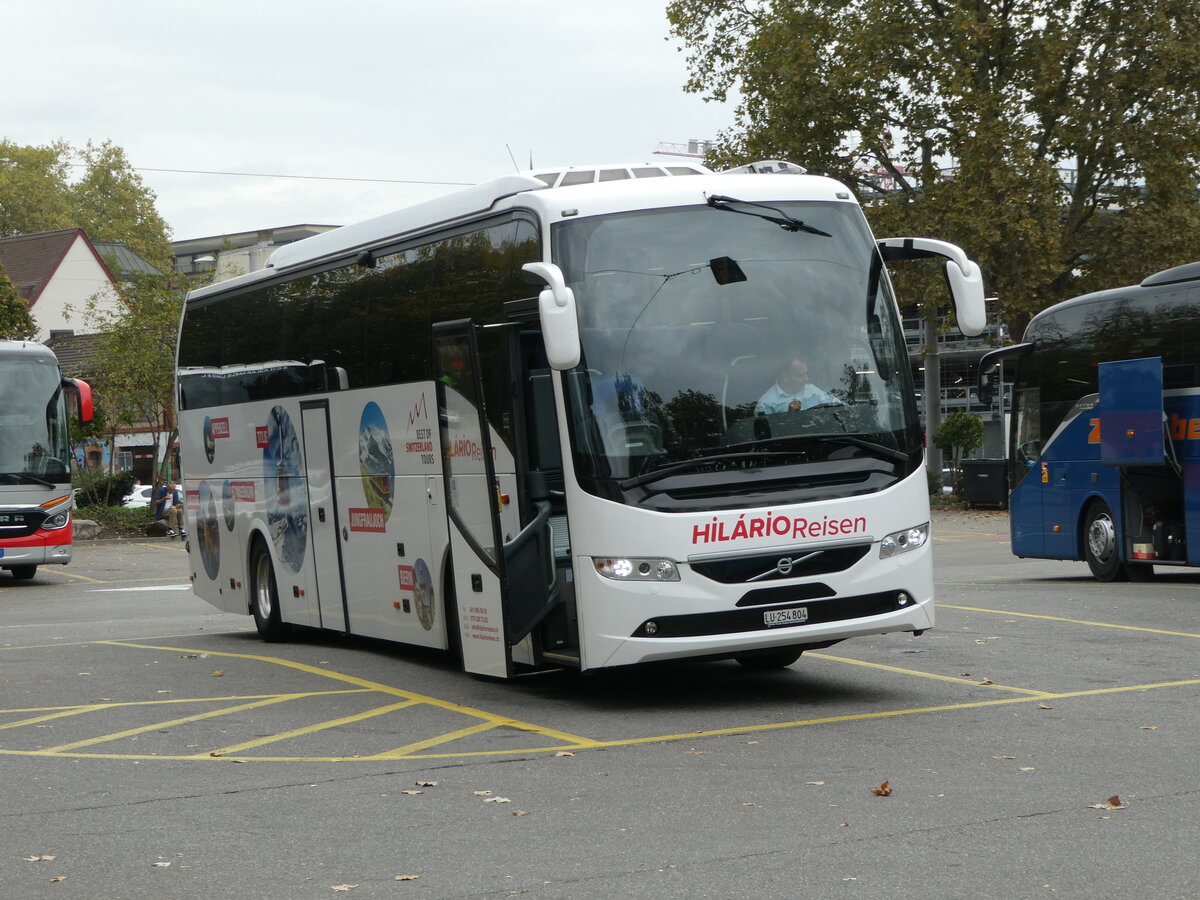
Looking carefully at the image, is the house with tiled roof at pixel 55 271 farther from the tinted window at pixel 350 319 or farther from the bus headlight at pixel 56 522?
the tinted window at pixel 350 319

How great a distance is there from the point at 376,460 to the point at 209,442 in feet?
15.0

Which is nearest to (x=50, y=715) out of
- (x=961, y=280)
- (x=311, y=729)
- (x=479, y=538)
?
(x=311, y=729)

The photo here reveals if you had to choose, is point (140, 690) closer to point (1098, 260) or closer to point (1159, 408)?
point (1159, 408)

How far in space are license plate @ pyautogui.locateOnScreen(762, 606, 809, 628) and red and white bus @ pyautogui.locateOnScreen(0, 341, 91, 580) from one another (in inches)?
705

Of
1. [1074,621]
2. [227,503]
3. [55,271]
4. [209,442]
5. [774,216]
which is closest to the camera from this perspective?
[774,216]

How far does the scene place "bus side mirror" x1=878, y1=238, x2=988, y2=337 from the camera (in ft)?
35.3

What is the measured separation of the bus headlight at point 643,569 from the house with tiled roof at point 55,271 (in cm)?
8052

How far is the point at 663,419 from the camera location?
10.1 meters

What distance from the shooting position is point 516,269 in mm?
10930

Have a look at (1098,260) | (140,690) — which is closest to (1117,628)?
(140,690)

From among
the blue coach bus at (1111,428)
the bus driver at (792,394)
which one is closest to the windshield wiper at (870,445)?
the bus driver at (792,394)

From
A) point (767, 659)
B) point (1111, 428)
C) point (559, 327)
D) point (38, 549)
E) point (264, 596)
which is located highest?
point (559, 327)

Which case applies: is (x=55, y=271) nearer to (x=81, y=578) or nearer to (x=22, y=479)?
(x=81, y=578)

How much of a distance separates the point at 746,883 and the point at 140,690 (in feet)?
25.1
